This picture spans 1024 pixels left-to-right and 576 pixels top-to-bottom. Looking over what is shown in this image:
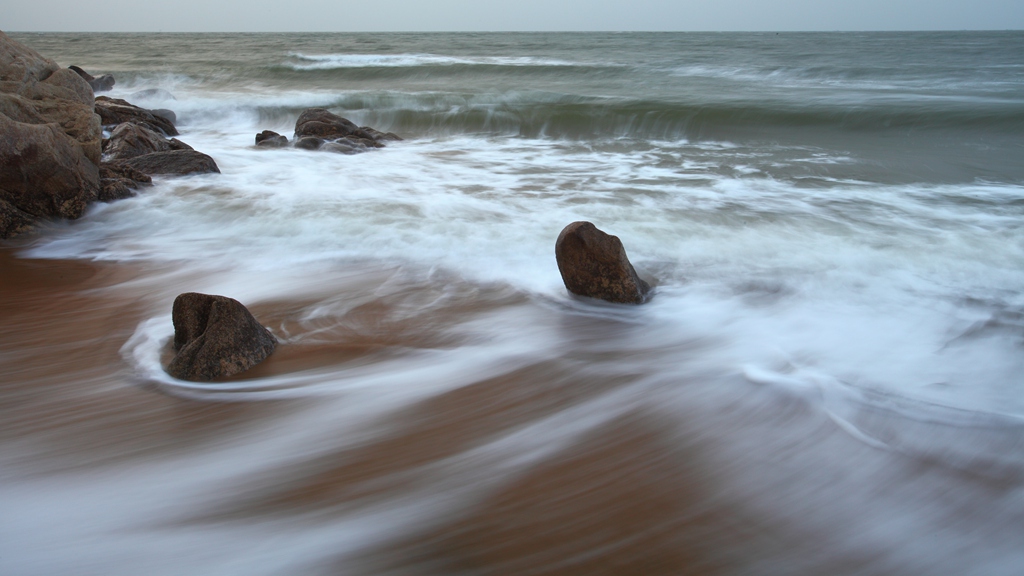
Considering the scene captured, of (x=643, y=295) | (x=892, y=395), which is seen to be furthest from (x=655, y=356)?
(x=892, y=395)

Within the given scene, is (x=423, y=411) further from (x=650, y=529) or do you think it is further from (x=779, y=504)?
(x=779, y=504)

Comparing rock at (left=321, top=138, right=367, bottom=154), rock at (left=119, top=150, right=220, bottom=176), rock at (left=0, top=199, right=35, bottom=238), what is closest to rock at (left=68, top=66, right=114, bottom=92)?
rock at (left=321, top=138, right=367, bottom=154)

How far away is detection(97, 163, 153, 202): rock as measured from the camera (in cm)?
531

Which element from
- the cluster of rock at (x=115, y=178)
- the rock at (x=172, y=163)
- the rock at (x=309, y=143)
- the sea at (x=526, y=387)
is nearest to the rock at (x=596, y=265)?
the cluster of rock at (x=115, y=178)

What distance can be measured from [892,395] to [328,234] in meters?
3.57

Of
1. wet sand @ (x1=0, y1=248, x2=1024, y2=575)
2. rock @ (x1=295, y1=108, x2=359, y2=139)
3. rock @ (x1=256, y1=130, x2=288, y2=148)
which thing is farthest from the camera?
rock @ (x1=295, y1=108, x2=359, y2=139)

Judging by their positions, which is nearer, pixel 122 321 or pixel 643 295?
pixel 122 321

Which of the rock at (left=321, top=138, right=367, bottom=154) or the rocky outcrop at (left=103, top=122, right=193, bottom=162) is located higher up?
the rocky outcrop at (left=103, top=122, right=193, bottom=162)

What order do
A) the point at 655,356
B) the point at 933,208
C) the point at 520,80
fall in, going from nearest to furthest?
the point at 655,356
the point at 933,208
the point at 520,80

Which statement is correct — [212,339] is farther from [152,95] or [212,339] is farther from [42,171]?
[152,95]

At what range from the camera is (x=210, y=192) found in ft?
19.2

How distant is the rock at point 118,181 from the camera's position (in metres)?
5.31

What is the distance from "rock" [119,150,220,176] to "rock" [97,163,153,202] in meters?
0.31

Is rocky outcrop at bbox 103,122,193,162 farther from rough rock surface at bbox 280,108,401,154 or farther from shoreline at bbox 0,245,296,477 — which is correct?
shoreline at bbox 0,245,296,477
